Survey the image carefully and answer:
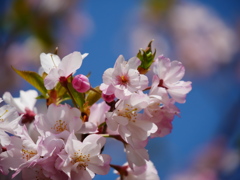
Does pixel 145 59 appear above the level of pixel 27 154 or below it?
above

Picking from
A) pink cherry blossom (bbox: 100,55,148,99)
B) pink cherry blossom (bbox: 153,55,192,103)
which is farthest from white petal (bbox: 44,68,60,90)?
pink cherry blossom (bbox: 153,55,192,103)

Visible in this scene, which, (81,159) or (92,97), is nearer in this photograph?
(81,159)

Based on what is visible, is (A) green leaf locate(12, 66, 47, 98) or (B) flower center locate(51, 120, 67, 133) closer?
(B) flower center locate(51, 120, 67, 133)

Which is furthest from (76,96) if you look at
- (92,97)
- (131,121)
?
(131,121)

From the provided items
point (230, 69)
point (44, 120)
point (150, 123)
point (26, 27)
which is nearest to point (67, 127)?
point (44, 120)

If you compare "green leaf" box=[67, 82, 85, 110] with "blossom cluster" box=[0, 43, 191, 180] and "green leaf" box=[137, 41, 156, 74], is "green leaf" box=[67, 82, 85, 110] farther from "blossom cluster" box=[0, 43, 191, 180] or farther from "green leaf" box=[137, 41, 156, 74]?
"green leaf" box=[137, 41, 156, 74]

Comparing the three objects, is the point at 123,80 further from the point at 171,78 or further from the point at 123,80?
the point at 171,78

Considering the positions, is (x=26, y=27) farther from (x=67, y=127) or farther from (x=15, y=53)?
(x=67, y=127)
